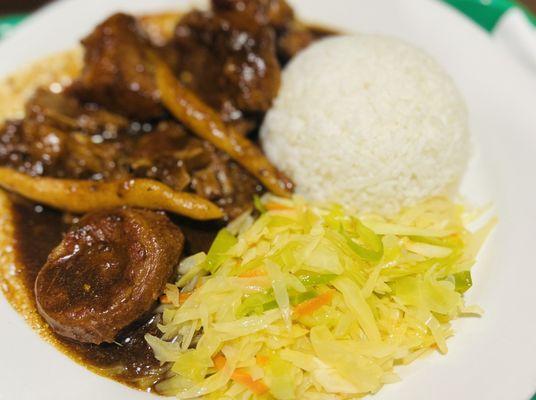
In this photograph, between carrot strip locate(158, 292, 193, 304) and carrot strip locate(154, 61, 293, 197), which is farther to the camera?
carrot strip locate(154, 61, 293, 197)

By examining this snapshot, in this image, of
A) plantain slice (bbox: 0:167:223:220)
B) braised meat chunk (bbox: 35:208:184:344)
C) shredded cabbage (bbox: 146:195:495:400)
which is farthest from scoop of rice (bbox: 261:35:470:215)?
braised meat chunk (bbox: 35:208:184:344)

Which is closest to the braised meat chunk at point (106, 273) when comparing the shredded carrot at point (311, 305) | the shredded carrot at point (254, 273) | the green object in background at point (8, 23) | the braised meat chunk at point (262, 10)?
the shredded carrot at point (254, 273)

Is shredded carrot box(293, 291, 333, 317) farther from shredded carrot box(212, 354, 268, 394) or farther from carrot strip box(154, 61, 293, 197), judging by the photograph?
carrot strip box(154, 61, 293, 197)

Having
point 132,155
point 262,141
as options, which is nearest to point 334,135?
Result: point 262,141

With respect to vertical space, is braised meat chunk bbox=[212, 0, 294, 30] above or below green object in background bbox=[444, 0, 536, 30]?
below

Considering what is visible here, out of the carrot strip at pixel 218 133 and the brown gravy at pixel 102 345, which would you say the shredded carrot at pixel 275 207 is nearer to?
the carrot strip at pixel 218 133

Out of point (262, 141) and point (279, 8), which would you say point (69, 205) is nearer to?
point (262, 141)
